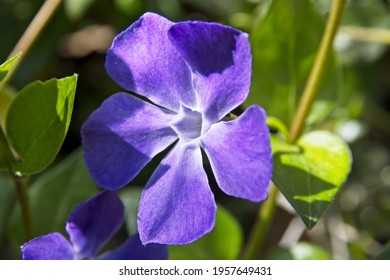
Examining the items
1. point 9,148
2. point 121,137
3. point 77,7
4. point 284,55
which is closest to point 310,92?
point 284,55

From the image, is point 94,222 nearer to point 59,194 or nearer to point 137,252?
point 137,252

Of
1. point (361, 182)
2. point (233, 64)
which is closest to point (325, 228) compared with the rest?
point (361, 182)

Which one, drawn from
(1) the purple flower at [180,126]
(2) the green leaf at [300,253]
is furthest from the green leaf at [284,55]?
(1) the purple flower at [180,126]

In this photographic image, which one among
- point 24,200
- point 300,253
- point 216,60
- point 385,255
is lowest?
point 300,253

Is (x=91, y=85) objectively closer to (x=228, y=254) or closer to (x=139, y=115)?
(x=228, y=254)

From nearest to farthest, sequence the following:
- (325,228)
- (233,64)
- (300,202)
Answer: (233,64) → (300,202) → (325,228)

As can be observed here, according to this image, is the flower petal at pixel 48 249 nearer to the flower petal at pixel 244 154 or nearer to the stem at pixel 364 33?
the flower petal at pixel 244 154

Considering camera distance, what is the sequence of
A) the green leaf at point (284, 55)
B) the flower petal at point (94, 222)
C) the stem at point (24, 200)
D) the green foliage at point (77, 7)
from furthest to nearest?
the green foliage at point (77, 7)
the green leaf at point (284, 55)
the stem at point (24, 200)
the flower petal at point (94, 222)
